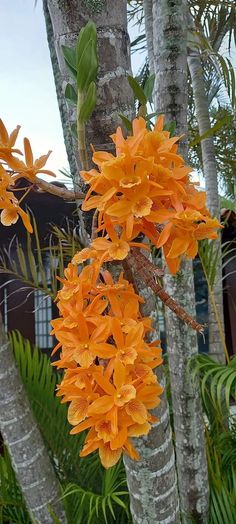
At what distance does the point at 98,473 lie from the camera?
1932mm

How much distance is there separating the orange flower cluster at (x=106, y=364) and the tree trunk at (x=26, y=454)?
1.04m

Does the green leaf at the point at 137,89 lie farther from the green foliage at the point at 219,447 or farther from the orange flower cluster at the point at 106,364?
the green foliage at the point at 219,447

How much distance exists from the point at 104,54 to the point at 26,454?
123cm

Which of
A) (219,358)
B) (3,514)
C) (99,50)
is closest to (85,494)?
(3,514)

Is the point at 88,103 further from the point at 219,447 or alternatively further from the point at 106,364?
the point at 219,447

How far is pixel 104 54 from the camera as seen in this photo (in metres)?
0.77

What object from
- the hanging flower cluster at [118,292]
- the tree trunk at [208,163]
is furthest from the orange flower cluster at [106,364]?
the tree trunk at [208,163]

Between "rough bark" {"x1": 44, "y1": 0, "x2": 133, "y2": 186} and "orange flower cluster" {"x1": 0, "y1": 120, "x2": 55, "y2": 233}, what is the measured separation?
0.20 m

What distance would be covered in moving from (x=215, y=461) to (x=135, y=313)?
150 cm

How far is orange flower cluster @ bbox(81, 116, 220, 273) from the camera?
0.46 meters

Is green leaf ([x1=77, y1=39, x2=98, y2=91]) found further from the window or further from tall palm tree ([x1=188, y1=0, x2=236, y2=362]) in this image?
the window


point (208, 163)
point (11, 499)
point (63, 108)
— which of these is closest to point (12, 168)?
point (63, 108)

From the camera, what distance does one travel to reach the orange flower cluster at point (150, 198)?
460 mm

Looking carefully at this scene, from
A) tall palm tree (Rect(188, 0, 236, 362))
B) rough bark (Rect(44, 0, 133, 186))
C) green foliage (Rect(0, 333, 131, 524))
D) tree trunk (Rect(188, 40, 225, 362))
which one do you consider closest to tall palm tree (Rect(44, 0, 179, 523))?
rough bark (Rect(44, 0, 133, 186))
